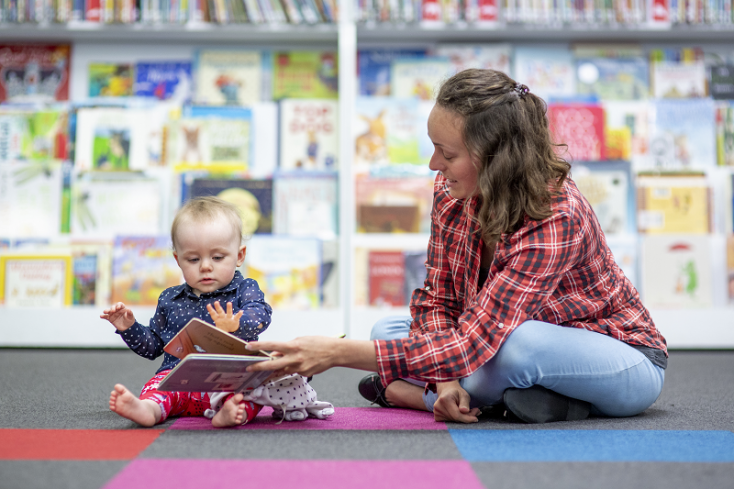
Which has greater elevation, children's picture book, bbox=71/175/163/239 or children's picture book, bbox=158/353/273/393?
children's picture book, bbox=71/175/163/239

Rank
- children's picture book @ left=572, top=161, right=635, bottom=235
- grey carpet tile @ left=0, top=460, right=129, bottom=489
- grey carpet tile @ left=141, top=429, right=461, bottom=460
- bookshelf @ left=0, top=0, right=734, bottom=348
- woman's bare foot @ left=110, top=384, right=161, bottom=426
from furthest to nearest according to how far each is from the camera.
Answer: children's picture book @ left=572, top=161, right=635, bottom=235, bookshelf @ left=0, top=0, right=734, bottom=348, woman's bare foot @ left=110, top=384, right=161, bottom=426, grey carpet tile @ left=141, top=429, right=461, bottom=460, grey carpet tile @ left=0, top=460, right=129, bottom=489

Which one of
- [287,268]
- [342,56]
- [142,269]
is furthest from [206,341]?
[342,56]

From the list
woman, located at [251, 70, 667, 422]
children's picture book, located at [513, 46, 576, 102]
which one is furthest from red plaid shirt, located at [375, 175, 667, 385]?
children's picture book, located at [513, 46, 576, 102]

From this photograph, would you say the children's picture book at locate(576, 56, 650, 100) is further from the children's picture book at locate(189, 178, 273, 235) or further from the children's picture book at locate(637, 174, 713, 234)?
the children's picture book at locate(189, 178, 273, 235)

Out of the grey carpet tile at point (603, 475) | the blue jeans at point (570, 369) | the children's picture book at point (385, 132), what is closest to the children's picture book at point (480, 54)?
the children's picture book at point (385, 132)

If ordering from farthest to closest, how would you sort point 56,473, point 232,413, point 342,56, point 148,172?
point 148,172, point 342,56, point 232,413, point 56,473

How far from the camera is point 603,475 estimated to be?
0.89 metres

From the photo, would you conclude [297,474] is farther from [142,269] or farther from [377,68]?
[377,68]

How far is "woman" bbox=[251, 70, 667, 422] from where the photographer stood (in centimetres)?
113

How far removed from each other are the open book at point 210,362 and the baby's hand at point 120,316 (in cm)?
19

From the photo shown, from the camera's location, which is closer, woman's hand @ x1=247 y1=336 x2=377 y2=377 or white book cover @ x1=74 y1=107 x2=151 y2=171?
woman's hand @ x1=247 y1=336 x2=377 y2=377

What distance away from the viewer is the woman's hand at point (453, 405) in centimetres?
124

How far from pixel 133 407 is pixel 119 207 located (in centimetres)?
183

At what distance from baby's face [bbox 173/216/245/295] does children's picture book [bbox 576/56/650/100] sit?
79.2 inches
